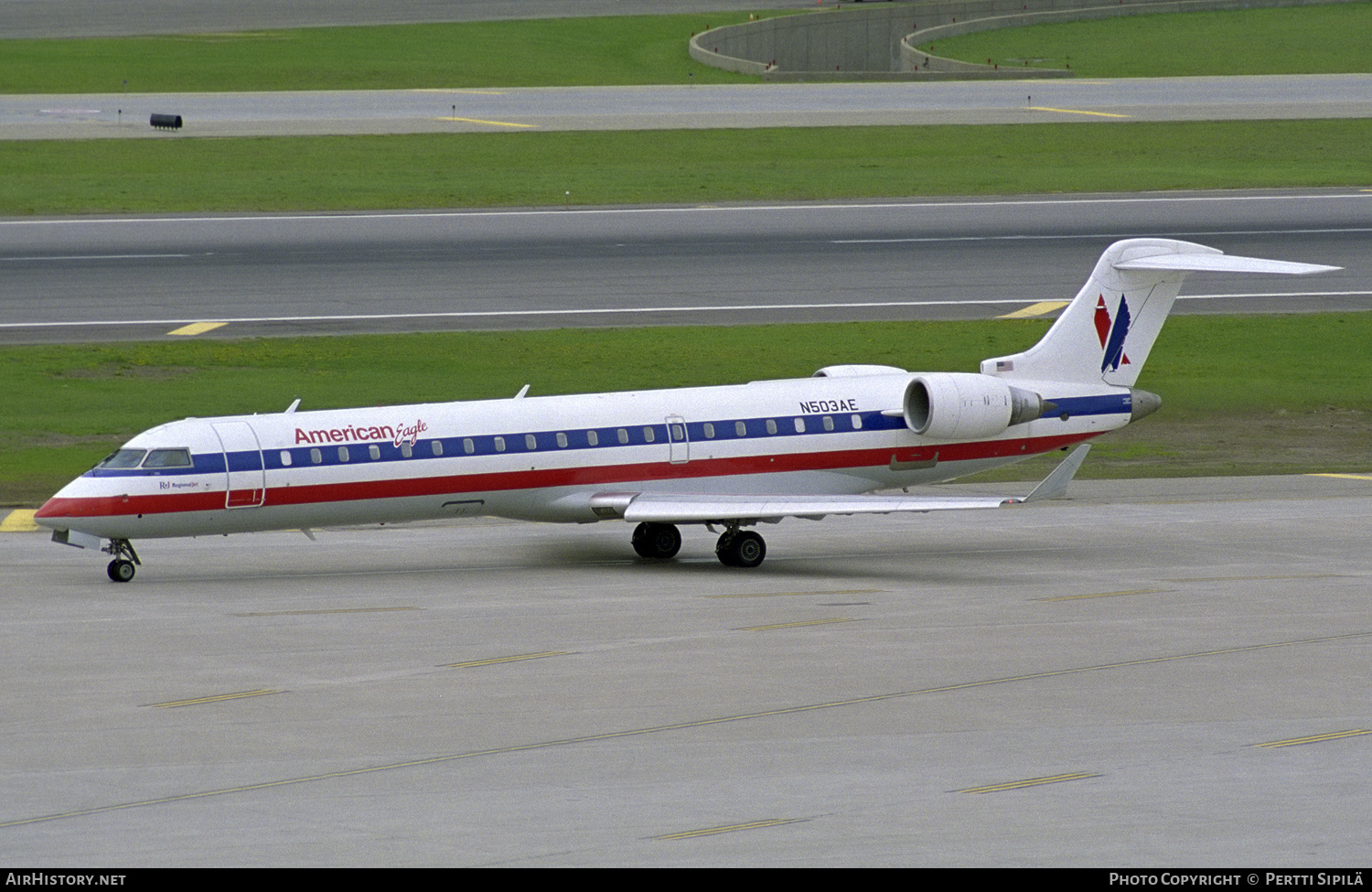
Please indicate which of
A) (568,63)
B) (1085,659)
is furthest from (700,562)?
(568,63)

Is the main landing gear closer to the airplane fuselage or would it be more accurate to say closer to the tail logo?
the airplane fuselage

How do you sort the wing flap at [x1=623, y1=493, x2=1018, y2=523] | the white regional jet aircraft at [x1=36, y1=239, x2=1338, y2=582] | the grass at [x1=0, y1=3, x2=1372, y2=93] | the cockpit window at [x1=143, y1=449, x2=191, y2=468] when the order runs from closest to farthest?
1. the cockpit window at [x1=143, y1=449, x2=191, y2=468]
2. the white regional jet aircraft at [x1=36, y1=239, x2=1338, y2=582]
3. the wing flap at [x1=623, y1=493, x2=1018, y2=523]
4. the grass at [x1=0, y1=3, x2=1372, y2=93]

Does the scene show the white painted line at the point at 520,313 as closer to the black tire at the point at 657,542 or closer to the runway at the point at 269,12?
the black tire at the point at 657,542

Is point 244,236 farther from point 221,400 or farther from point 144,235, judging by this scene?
point 221,400

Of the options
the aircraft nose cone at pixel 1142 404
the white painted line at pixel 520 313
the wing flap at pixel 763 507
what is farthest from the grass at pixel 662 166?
the wing flap at pixel 763 507

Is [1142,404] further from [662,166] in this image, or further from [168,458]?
[662,166]

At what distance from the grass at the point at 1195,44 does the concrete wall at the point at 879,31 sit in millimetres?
1039

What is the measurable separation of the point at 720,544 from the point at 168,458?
9222 millimetres

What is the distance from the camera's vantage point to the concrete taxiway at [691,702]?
16781 mm

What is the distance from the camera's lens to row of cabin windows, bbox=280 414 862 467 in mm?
30266

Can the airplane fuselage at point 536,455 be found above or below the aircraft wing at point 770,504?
above

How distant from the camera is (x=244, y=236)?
201ft

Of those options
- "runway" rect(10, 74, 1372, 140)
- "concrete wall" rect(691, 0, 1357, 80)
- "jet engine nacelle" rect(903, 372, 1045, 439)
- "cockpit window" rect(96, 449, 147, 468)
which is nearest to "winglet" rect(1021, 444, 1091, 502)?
"jet engine nacelle" rect(903, 372, 1045, 439)

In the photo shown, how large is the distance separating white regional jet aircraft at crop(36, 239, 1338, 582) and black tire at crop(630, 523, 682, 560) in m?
0.02
